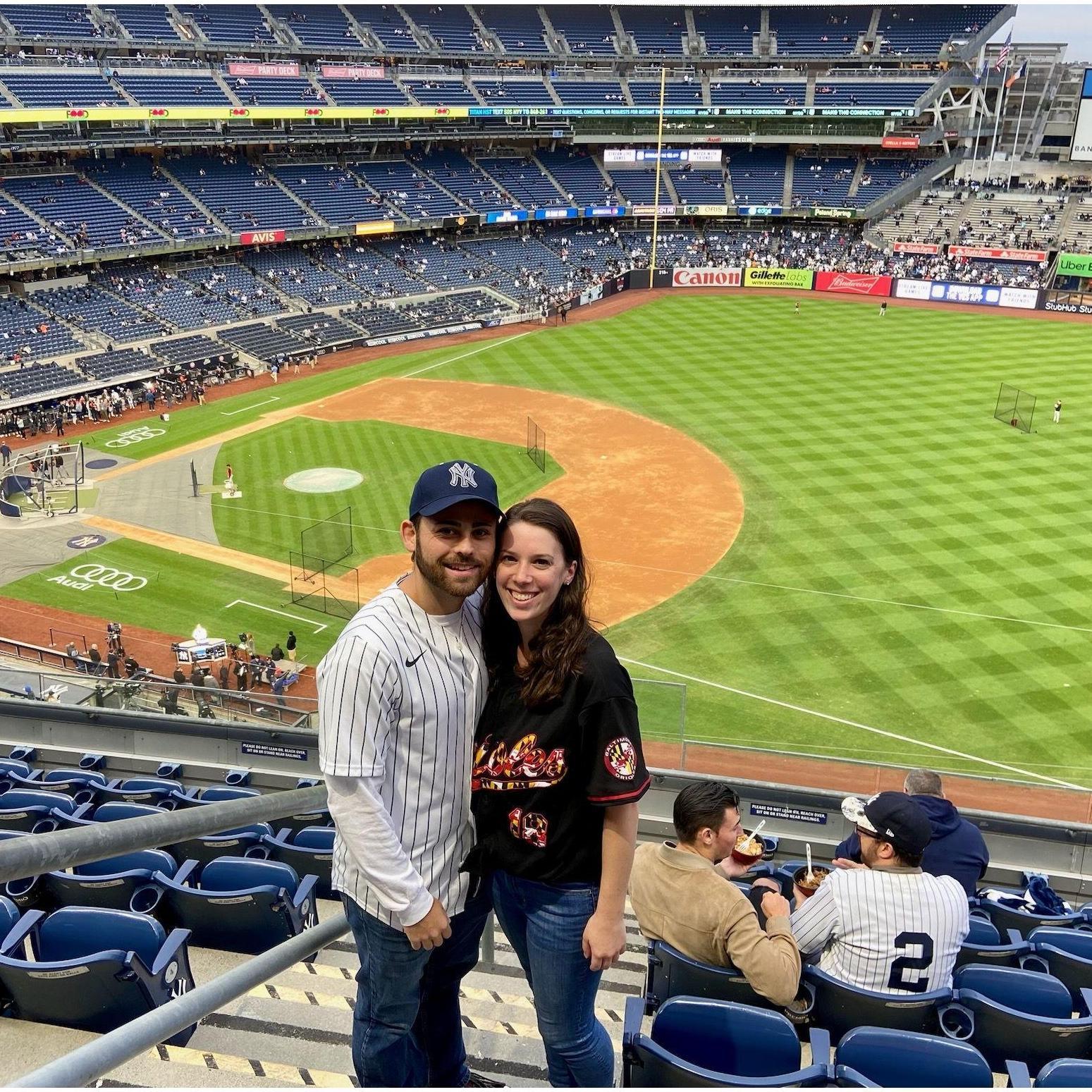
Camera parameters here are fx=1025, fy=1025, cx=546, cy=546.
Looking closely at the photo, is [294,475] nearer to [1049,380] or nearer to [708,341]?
[708,341]

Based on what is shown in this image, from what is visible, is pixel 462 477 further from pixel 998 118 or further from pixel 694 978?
pixel 998 118

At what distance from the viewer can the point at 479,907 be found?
4.60 m

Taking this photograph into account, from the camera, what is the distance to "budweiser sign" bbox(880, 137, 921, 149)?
247 ft

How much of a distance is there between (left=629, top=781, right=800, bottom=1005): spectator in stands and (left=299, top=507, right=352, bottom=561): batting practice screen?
2489 centimetres

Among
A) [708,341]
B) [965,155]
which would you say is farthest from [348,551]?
[965,155]

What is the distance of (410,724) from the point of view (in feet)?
13.4

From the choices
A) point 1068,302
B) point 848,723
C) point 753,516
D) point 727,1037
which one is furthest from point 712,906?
point 1068,302

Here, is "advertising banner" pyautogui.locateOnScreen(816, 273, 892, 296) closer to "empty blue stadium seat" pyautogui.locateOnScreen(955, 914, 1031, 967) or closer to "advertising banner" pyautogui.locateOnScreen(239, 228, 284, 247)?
"advertising banner" pyautogui.locateOnScreen(239, 228, 284, 247)

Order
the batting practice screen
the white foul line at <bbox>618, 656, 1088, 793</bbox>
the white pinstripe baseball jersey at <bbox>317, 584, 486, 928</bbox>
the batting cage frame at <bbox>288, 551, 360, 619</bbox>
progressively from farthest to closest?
the batting practice screen, the batting cage frame at <bbox>288, 551, 360, 619</bbox>, the white foul line at <bbox>618, 656, 1088, 793</bbox>, the white pinstripe baseball jersey at <bbox>317, 584, 486, 928</bbox>

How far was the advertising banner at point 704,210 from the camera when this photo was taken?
75.2 meters

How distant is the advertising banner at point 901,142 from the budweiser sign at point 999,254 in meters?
11.9

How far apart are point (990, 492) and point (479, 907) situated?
3276 centimetres

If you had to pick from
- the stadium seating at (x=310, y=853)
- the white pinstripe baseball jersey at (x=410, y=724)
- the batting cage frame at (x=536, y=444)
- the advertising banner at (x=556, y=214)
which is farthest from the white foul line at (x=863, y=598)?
the advertising banner at (x=556, y=214)

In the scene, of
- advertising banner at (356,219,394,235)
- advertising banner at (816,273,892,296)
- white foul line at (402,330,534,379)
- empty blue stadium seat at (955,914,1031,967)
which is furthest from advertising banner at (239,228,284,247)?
empty blue stadium seat at (955,914,1031,967)
